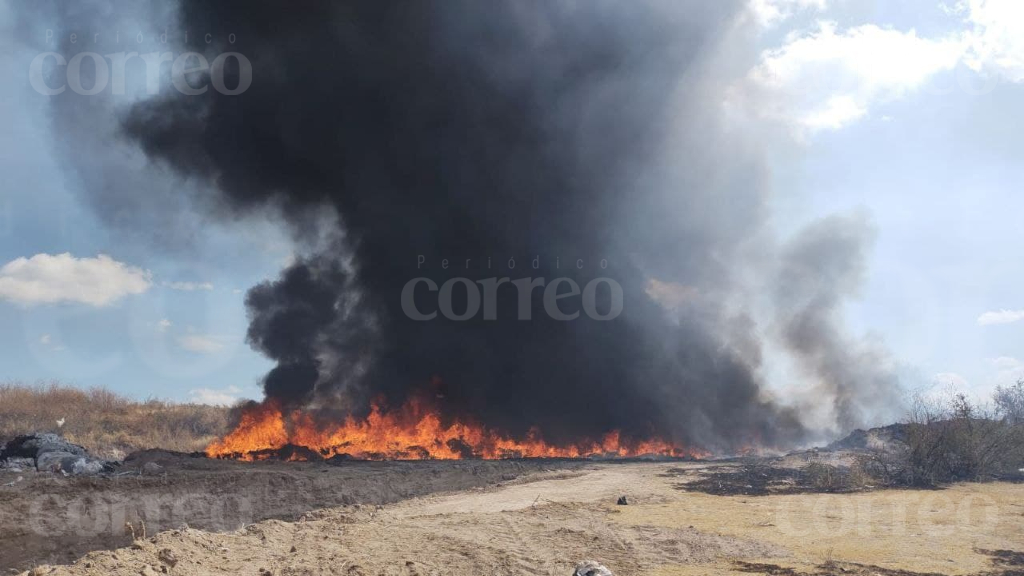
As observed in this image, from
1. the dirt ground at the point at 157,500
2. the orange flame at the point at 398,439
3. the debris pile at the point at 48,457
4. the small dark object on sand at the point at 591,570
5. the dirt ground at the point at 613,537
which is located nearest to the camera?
the small dark object on sand at the point at 591,570

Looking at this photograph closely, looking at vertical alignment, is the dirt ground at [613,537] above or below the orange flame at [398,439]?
below

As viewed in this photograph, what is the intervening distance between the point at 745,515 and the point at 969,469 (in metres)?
9.57

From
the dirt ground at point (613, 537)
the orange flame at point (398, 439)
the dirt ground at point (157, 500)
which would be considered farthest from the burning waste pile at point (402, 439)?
the dirt ground at point (613, 537)

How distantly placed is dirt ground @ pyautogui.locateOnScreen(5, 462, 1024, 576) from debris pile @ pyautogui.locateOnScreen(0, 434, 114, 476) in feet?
18.6

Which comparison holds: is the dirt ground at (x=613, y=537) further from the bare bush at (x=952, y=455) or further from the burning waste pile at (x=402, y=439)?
the burning waste pile at (x=402, y=439)

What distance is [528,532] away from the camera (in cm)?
1044

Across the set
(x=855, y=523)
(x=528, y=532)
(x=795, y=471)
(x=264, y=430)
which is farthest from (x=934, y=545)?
(x=264, y=430)

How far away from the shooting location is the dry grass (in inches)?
1121

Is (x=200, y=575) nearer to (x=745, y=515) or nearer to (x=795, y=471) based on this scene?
(x=745, y=515)

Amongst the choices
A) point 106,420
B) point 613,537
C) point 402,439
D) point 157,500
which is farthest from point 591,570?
point 106,420

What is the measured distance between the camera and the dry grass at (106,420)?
2847 centimetres

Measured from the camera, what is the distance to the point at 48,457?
17516 mm

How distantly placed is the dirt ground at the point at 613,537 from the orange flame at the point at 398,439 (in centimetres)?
1198

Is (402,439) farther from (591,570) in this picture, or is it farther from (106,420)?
(591,570)
